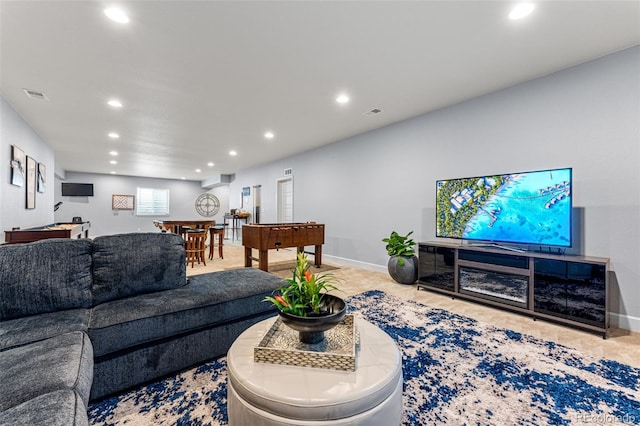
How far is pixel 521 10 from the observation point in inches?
79.4

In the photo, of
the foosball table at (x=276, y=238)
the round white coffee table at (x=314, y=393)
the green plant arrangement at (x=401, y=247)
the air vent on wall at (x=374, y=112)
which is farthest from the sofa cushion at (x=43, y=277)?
the air vent on wall at (x=374, y=112)

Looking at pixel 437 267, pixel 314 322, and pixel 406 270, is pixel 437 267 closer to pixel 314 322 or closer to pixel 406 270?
pixel 406 270

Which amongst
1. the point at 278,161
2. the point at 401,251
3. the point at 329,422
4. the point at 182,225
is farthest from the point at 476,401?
the point at 278,161

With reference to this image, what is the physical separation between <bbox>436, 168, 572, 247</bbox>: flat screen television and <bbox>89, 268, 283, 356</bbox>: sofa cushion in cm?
248

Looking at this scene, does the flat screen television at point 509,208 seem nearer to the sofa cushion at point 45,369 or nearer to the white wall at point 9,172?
the sofa cushion at point 45,369

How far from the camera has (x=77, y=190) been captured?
391 inches

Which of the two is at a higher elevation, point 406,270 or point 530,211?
point 530,211

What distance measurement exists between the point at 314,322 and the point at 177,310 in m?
1.07

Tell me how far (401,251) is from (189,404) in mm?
3244

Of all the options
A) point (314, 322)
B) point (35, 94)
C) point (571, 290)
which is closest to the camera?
point (314, 322)

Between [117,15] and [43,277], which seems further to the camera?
[117,15]

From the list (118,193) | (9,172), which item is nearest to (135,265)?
(9,172)

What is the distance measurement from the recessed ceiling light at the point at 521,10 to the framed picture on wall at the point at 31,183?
6.54m

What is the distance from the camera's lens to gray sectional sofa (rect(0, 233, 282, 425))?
1.15 meters
